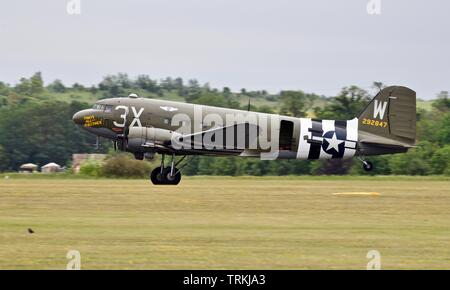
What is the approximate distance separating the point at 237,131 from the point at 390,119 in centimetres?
711

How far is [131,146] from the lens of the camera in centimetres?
3597

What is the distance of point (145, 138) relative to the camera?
117ft

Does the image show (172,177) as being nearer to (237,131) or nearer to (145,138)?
(145,138)

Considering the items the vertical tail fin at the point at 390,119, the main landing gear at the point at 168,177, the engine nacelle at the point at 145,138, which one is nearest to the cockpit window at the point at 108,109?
the engine nacelle at the point at 145,138

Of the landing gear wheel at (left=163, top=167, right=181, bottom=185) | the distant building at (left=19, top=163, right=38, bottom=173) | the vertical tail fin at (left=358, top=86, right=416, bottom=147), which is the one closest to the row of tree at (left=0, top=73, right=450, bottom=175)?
the distant building at (left=19, top=163, right=38, bottom=173)

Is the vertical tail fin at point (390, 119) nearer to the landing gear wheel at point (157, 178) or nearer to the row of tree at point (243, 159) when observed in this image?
the landing gear wheel at point (157, 178)

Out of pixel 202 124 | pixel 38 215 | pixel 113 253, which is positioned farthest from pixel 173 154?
pixel 113 253

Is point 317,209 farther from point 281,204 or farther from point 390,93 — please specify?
point 390,93

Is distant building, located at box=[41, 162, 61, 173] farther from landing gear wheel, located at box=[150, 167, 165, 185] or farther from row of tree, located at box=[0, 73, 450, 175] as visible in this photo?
landing gear wheel, located at box=[150, 167, 165, 185]

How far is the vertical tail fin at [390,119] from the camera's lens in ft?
129

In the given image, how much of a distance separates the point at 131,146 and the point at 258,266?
1990 centimetres

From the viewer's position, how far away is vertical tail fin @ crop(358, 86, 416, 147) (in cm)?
3941

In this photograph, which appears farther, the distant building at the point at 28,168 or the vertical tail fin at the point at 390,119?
the distant building at the point at 28,168

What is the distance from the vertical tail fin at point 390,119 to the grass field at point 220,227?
3752mm
